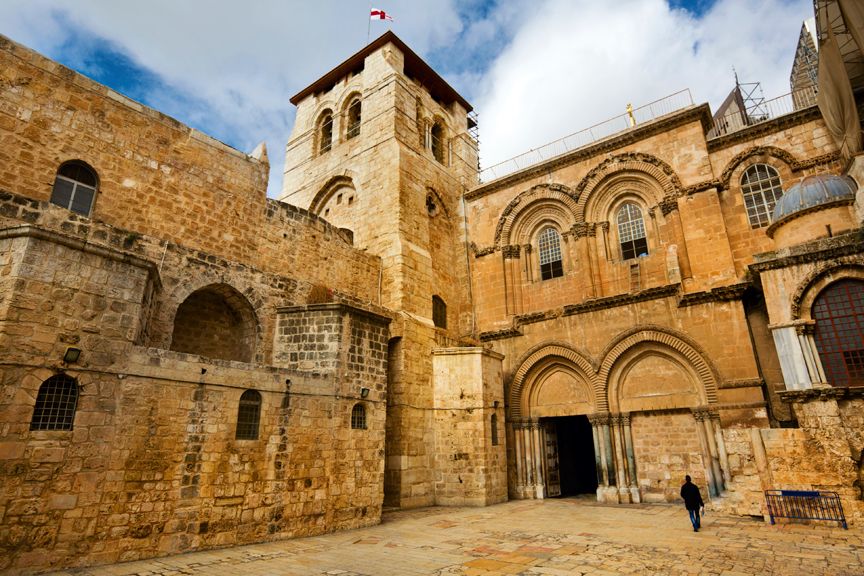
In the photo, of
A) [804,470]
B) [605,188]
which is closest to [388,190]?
[605,188]

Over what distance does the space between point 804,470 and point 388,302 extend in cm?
1041

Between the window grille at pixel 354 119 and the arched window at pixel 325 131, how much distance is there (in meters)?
1.18

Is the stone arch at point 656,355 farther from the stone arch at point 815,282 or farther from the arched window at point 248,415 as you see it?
the arched window at point 248,415

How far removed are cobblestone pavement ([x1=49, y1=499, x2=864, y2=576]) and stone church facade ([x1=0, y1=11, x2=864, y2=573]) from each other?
0.79 m

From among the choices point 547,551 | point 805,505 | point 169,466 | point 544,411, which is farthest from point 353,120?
point 805,505

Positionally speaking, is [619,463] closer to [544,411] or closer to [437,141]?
[544,411]

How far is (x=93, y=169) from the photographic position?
32.4ft

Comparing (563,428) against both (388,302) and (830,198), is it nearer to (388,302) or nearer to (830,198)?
(388,302)

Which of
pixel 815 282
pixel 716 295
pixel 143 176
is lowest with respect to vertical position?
pixel 815 282

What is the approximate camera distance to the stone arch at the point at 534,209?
1605 cm

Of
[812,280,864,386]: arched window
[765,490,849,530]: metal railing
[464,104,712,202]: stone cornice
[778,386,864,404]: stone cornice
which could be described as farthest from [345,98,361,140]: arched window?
[765,490,849,530]: metal railing

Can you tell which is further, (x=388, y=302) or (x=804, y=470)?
(x=388, y=302)

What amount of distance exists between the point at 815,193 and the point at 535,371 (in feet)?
27.4

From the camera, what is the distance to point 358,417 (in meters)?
10.5
